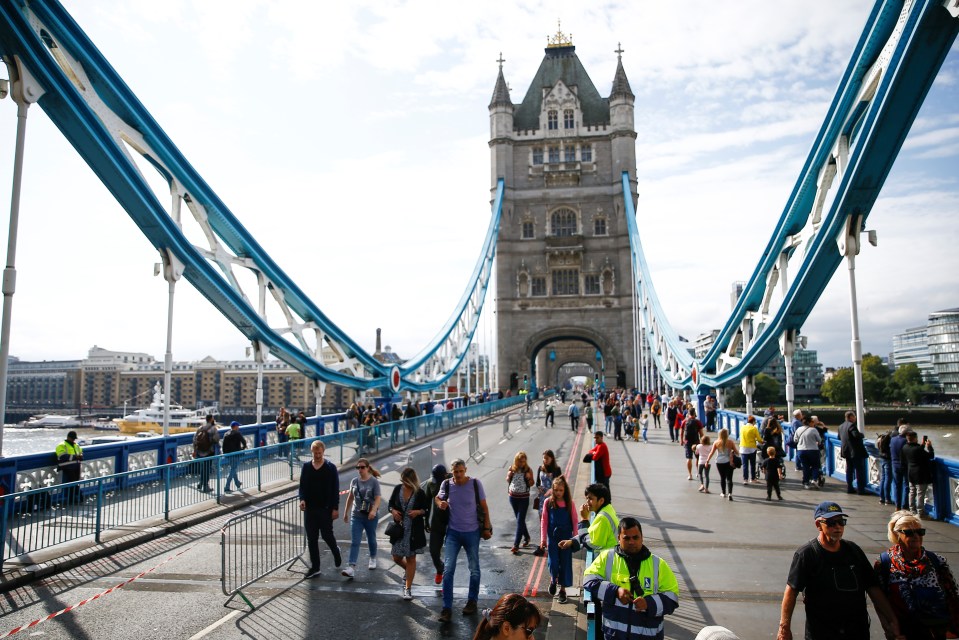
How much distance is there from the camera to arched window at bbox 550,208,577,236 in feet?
183

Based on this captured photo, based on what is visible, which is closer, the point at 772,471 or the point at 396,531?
the point at 396,531

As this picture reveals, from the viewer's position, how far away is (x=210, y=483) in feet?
40.9

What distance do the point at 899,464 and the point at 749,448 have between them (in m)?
3.47

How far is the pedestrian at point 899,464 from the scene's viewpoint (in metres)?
10.4

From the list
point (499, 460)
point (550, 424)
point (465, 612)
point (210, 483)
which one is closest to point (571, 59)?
point (550, 424)

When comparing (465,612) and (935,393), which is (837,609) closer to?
(465,612)

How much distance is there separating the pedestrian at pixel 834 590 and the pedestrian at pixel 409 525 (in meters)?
4.08

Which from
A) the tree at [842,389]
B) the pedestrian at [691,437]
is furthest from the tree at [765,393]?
the pedestrian at [691,437]

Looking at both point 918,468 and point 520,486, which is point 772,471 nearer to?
point 918,468

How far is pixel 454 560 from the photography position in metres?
6.80

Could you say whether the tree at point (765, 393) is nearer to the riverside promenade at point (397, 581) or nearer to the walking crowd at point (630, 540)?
the walking crowd at point (630, 540)

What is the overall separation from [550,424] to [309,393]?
97066mm

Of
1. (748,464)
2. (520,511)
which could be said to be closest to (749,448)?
(748,464)

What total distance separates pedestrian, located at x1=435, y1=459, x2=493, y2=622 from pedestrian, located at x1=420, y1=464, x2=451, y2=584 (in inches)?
5.8
